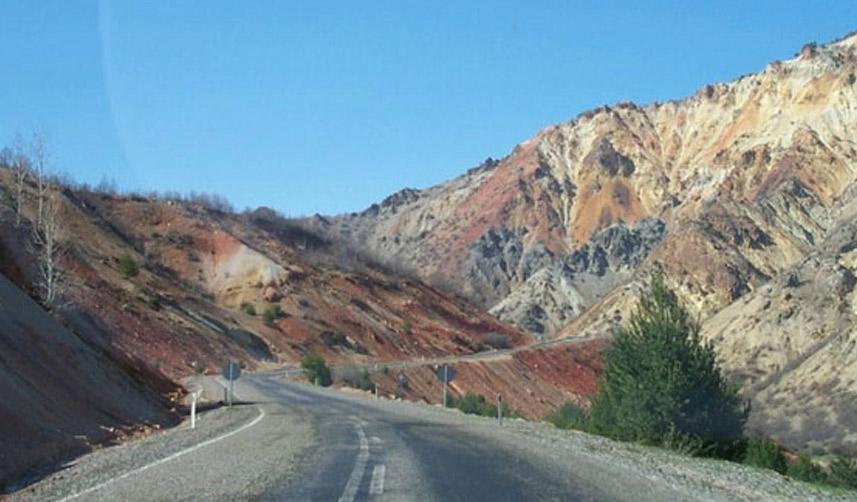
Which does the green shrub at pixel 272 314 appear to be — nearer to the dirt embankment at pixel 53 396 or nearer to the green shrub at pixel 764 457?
the dirt embankment at pixel 53 396

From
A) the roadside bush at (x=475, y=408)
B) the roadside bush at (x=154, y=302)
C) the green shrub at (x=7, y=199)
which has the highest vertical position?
the green shrub at (x=7, y=199)

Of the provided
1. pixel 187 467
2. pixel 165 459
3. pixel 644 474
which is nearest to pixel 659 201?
pixel 644 474

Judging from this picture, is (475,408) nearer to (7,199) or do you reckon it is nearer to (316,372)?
(316,372)

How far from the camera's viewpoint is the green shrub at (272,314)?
96500 millimetres

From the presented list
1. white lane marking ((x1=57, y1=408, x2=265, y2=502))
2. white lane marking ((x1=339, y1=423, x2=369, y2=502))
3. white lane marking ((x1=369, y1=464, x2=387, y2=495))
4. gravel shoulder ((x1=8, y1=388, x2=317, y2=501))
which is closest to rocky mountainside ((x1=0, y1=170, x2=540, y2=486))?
gravel shoulder ((x1=8, y1=388, x2=317, y2=501))

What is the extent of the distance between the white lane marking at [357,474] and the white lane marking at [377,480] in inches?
7.0

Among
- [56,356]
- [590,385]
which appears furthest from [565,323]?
[56,356]

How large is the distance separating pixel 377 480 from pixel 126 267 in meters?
77.7

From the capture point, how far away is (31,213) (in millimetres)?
77562

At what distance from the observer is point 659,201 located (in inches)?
6063

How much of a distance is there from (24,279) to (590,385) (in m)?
63.0

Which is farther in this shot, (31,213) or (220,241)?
(220,241)

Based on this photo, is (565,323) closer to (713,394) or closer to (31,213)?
(31,213)

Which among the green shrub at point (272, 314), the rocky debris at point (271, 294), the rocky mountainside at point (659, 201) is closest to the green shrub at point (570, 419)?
the green shrub at point (272, 314)
